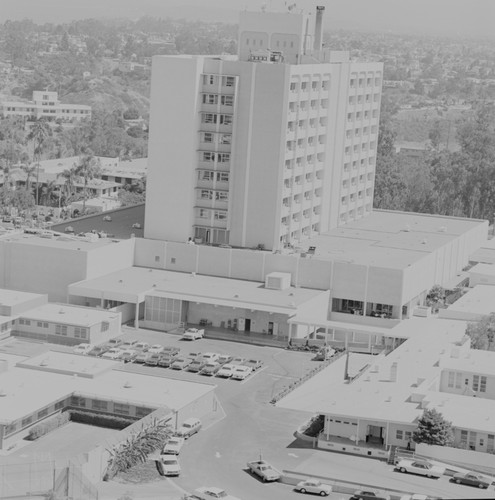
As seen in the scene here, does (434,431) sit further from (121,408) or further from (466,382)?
(121,408)

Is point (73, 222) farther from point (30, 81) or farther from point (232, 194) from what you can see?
point (30, 81)

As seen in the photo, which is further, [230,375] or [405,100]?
[405,100]

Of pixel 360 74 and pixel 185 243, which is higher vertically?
pixel 360 74

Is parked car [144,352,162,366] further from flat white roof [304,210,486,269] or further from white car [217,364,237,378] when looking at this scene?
flat white roof [304,210,486,269]

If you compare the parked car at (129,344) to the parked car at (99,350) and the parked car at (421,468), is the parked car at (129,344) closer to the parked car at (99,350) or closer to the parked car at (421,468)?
the parked car at (99,350)

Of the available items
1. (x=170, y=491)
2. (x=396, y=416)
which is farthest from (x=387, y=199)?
(x=170, y=491)

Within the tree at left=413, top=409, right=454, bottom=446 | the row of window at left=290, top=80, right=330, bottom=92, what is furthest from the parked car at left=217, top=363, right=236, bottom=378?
the row of window at left=290, top=80, right=330, bottom=92
